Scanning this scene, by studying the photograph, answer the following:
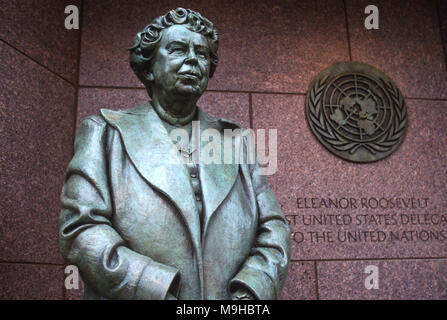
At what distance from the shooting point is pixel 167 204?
2.37m

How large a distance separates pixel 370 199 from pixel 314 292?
1163 mm

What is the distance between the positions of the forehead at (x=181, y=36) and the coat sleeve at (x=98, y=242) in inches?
26.6

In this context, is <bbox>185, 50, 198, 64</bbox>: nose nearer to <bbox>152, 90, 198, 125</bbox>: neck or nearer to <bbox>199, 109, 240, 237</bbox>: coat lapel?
<bbox>152, 90, 198, 125</bbox>: neck

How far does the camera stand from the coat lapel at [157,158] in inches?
92.9

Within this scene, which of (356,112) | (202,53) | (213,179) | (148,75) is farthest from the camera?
(356,112)

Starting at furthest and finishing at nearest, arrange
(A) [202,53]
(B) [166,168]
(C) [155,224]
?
1. (A) [202,53]
2. (B) [166,168]
3. (C) [155,224]

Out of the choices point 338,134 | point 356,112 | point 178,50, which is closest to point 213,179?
point 178,50

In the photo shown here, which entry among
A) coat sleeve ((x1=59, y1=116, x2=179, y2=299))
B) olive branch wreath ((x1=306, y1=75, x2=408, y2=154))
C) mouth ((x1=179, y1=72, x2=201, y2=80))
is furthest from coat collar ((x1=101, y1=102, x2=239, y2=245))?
olive branch wreath ((x1=306, y1=75, x2=408, y2=154))

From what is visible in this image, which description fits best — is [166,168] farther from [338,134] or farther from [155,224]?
[338,134]

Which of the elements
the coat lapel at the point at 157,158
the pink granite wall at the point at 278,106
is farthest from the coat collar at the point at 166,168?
the pink granite wall at the point at 278,106

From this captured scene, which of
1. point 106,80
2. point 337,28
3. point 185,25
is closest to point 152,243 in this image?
point 185,25

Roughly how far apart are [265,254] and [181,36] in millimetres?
1269

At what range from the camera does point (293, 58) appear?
17.6 feet
